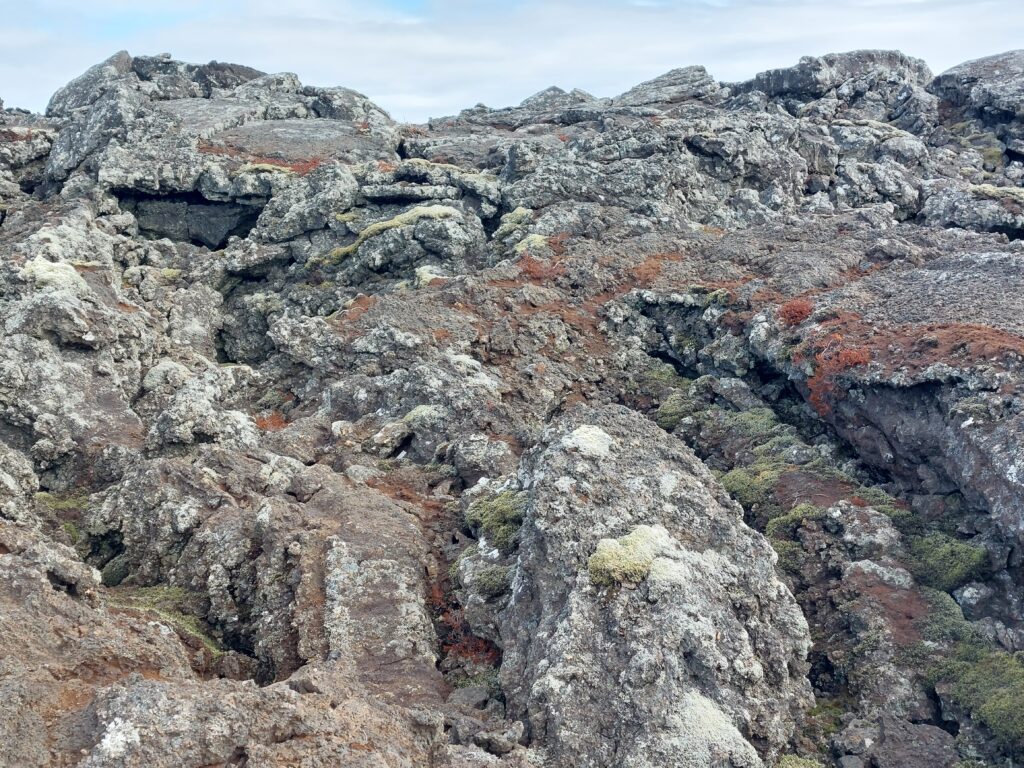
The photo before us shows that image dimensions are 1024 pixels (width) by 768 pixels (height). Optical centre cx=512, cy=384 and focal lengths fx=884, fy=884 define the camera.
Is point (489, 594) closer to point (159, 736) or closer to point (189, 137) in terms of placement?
point (159, 736)

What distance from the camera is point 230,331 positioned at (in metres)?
43.7


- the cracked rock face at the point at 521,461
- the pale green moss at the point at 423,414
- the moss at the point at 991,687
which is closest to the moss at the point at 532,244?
the cracked rock face at the point at 521,461

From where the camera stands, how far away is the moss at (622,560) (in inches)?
714

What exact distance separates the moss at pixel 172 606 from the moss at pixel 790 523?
15.0 m

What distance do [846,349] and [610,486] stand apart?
12876mm

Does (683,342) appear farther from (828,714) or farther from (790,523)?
(828,714)

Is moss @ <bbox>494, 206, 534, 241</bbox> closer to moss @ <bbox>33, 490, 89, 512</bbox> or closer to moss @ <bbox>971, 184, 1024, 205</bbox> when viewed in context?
moss @ <bbox>971, 184, 1024, 205</bbox>

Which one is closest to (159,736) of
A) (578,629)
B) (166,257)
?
(578,629)

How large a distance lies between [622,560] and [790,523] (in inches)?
342

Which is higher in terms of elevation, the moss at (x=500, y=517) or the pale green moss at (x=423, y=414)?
the pale green moss at (x=423, y=414)

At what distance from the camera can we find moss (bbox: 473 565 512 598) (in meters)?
20.1

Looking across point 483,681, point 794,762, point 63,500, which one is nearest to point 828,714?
point 794,762

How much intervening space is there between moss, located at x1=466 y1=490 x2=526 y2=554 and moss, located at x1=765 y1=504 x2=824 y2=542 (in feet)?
24.9

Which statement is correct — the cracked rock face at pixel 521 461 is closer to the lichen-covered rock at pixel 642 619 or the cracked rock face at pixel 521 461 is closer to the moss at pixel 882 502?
the lichen-covered rock at pixel 642 619
